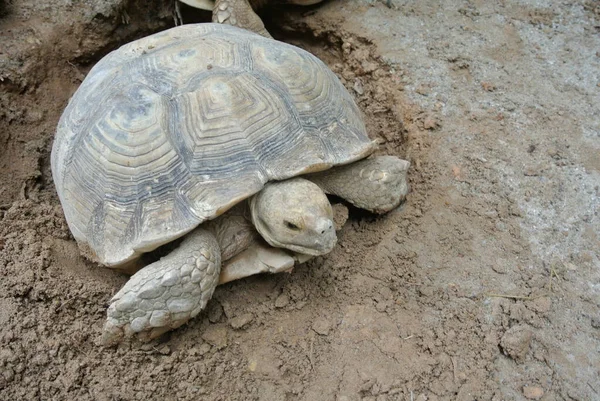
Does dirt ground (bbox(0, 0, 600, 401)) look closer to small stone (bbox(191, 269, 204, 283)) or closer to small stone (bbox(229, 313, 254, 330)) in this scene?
small stone (bbox(229, 313, 254, 330))

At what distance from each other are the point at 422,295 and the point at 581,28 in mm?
2807

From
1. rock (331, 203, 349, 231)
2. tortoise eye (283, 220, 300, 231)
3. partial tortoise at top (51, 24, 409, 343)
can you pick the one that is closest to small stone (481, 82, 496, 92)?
partial tortoise at top (51, 24, 409, 343)

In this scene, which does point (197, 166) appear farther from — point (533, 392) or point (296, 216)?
point (533, 392)

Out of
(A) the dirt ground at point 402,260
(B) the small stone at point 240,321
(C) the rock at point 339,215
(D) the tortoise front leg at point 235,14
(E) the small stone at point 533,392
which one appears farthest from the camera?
(D) the tortoise front leg at point 235,14

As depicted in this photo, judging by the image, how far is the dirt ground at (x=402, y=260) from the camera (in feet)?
7.06

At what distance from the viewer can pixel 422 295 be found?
2.42 metres

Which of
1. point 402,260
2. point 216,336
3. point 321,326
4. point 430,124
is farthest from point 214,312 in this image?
point 430,124

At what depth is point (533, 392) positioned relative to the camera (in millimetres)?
→ 2043

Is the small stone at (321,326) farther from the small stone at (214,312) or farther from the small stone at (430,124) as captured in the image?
the small stone at (430,124)

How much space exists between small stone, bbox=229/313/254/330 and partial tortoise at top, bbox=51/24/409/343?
23 cm

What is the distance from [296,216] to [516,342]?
1.14 m

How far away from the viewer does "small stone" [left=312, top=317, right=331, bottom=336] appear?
235 centimetres

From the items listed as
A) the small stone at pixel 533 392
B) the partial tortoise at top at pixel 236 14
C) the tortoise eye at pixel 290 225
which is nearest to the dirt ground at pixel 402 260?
the small stone at pixel 533 392

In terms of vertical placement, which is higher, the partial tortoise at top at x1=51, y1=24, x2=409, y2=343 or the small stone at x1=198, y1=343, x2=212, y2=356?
the partial tortoise at top at x1=51, y1=24, x2=409, y2=343
